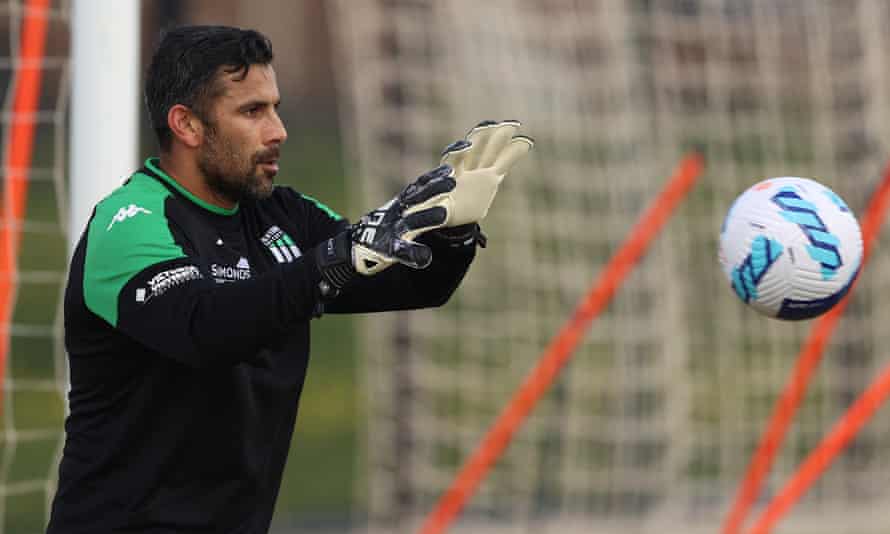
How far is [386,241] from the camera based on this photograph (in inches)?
128

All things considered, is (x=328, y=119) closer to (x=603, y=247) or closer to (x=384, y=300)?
(x=603, y=247)

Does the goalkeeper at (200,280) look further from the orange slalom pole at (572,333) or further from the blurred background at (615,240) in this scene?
the blurred background at (615,240)

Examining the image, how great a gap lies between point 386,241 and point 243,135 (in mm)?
515

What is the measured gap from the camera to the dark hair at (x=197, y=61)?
3.55m

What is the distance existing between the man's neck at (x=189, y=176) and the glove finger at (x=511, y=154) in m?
0.66

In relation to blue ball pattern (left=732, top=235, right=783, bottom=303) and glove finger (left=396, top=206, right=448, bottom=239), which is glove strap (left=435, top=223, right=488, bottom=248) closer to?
glove finger (left=396, top=206, right=448, bottom=239)

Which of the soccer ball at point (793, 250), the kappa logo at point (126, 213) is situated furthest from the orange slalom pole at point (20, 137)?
the soccer ball at point (793, 250)

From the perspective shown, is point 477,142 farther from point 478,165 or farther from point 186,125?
point 186,125

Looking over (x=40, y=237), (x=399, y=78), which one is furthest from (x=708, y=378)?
(x=40, y=237)

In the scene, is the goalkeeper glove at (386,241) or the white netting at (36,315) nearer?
the goalkeeper glove at (386,241)

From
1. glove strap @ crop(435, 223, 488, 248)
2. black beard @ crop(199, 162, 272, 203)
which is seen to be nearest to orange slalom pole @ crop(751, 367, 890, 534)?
glove strap @ crop(435, 223, 488, 248)

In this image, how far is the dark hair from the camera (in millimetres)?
3547

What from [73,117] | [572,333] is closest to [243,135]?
[73,117]

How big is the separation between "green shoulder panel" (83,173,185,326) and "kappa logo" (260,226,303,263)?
1.22ft
